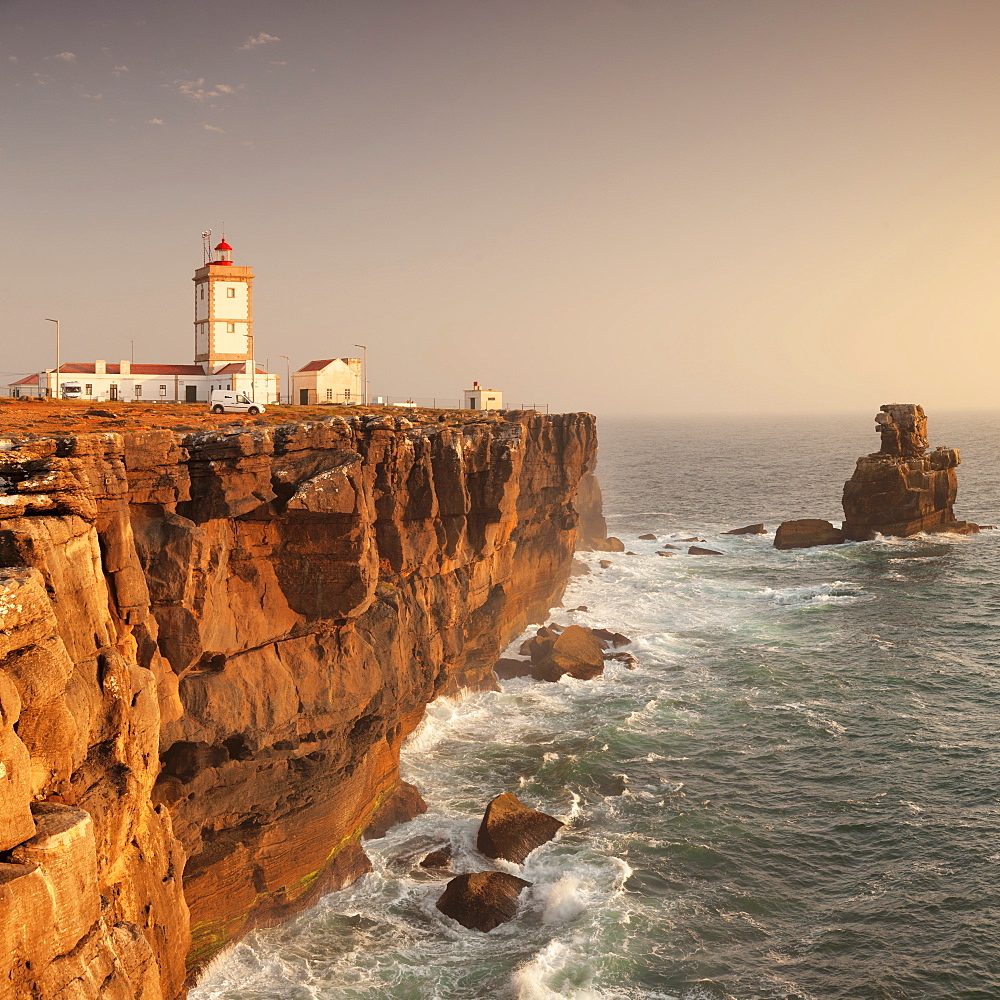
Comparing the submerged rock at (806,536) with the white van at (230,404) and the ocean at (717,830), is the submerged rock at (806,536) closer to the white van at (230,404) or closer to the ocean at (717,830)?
the ocean at (717,830)

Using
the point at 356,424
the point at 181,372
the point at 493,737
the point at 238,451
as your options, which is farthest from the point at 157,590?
the point at 181,372

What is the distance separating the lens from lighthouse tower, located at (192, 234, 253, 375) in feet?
247

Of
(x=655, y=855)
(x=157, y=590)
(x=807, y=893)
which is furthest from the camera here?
(x=655, y=855)

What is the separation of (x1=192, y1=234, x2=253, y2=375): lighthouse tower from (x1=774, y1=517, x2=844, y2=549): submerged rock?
A: 191 ft

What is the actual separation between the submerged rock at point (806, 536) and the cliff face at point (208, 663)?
173 feet

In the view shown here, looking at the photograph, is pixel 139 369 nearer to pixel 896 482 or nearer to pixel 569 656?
pixel 569 656

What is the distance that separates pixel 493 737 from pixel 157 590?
974 inches

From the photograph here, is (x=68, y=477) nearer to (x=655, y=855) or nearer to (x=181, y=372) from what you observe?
(x=655, y=855)

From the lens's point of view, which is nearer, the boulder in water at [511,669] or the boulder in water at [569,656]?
the boulder in water at [569,656]

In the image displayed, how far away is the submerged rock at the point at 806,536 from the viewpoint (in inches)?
3632

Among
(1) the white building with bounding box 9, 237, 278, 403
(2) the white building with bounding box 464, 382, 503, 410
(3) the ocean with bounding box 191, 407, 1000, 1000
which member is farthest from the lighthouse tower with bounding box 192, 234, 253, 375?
(3) the ocean with bounding box 191, 407, 1000, 1000

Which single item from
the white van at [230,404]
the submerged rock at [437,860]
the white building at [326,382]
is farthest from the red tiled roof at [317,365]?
the submerged rock at [437,860]

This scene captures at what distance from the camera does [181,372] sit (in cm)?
7425

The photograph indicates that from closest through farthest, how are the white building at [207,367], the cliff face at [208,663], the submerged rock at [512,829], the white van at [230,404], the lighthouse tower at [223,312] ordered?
the cliff face at [208,663], the submerged rock at [512,829], the white van at [230,404], the white building at [207,367], the lighthouse tower at [223,312]
